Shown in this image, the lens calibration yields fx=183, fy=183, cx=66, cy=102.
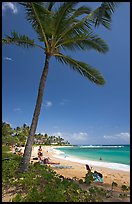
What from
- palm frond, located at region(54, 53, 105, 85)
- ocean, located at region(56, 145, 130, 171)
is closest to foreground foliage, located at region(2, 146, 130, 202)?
palm frond, located at region(54, 53, 105, 85)

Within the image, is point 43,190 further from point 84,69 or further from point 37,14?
point 37,14

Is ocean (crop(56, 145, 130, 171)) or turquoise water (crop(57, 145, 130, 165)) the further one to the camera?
turquoise water (crop(57, 145, 130, 165))

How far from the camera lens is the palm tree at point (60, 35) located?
7.06m

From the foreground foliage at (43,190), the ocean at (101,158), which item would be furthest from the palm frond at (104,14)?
the ocean at (101,158)

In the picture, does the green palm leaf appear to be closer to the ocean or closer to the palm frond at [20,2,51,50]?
the palm frond at [20,2,51,50]

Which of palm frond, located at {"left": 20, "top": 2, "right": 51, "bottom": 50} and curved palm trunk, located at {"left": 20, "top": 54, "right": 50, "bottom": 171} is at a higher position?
palm frond, located at {"left": 20, "top": 2, "right": 51, "bottom": 50}

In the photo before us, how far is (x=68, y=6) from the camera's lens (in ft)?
23.7

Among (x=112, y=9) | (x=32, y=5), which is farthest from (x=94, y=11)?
(x=32, y=5)

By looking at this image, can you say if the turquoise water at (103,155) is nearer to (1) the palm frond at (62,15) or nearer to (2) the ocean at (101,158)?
(2) the ocean at (101,158)

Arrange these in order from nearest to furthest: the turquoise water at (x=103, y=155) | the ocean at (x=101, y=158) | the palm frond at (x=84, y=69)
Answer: the palm frond at (x=84, y=69)
the ocean at (x=101, y=158)
the turquoise water at (x=103, y=155)

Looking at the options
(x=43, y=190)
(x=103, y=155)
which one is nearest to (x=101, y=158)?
(x=103, y=155)

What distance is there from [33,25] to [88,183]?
661 centimetres

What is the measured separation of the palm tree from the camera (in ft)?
23.2

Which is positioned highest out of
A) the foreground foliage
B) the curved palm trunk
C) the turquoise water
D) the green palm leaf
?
the green palm leaf
